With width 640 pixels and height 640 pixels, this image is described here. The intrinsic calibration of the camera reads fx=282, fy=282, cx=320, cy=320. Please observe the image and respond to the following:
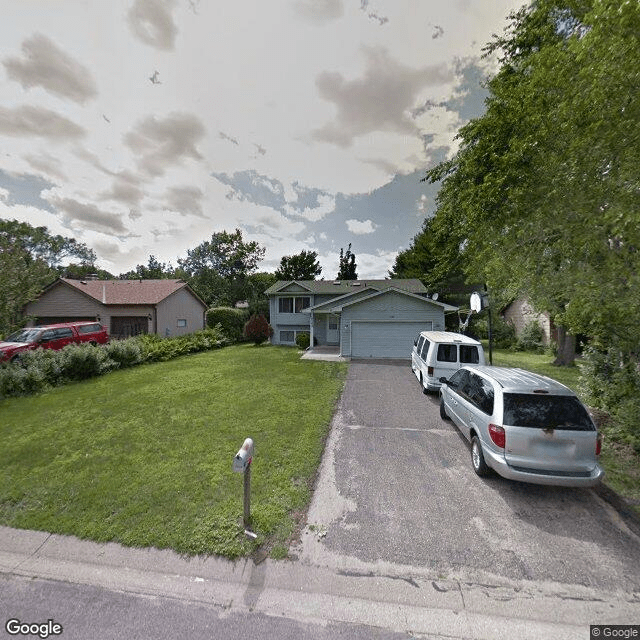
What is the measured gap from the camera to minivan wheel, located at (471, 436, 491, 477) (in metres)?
4.70

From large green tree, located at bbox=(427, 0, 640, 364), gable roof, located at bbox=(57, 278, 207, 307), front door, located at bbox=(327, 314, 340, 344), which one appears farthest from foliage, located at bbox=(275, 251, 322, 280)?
large green tree, located at bbox=(427, 0, 640, 364)

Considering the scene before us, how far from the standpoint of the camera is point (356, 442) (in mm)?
6098

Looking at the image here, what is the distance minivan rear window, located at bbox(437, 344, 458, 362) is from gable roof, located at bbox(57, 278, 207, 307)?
2095 cm

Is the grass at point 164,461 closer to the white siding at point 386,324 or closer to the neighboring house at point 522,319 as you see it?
the white siding at point 386,324

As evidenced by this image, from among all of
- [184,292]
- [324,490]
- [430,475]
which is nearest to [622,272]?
[430,475]

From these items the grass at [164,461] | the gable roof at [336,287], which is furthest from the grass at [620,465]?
the gable roof at [336,287]

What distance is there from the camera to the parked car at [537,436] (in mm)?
4023

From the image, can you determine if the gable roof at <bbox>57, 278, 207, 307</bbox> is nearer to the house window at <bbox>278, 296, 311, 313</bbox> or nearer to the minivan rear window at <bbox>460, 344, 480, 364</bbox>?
the house window at <bbox>278, 296, 311, 313</bbox>

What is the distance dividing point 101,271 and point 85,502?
77.9 m

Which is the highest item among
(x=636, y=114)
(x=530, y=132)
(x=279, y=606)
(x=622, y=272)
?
(x=530, y=132)

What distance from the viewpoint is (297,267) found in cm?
4669

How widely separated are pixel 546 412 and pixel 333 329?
56.6ft

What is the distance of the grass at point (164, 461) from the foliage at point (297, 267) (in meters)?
37.1

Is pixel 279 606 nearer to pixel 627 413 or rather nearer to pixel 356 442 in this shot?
pixel 356 442
